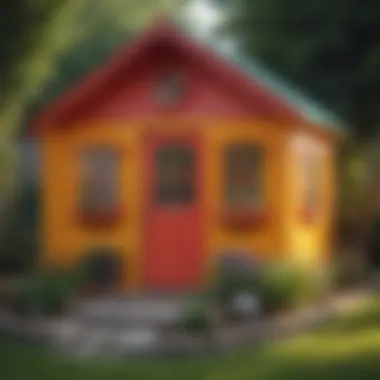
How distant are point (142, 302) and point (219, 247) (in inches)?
57.8

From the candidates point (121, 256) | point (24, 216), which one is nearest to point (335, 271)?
point (121, 256)

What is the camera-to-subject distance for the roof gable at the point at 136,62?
14703 mm

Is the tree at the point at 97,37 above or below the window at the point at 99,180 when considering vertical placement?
above

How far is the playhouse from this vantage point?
15102mm

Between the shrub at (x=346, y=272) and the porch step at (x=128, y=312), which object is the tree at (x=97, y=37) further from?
the porch step at (x=128, y=312)

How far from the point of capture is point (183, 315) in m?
12.6

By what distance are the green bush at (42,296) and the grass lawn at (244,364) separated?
1060 mm

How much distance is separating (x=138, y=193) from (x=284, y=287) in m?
2.88

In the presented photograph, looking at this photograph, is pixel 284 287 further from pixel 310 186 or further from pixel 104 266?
pixel 310 186

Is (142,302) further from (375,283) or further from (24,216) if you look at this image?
(24,216)

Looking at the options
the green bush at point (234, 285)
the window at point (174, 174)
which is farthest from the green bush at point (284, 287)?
the window at point (174, 174)

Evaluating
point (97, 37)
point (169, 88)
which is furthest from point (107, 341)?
point (97, 37)

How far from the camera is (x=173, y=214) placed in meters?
15.3

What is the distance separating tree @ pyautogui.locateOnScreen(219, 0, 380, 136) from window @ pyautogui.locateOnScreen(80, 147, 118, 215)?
15.3 feet
